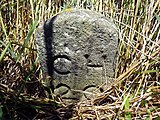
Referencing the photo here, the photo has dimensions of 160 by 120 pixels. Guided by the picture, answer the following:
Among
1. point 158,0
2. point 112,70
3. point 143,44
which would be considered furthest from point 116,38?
point 158,0

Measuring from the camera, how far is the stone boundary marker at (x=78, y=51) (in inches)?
52.1

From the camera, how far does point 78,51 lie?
4.50ft

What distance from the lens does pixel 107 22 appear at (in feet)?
4.38

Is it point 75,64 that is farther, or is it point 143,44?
point 143,44

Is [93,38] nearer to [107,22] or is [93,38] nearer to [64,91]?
[107,22]

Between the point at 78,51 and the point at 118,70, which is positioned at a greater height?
the point at 78,51

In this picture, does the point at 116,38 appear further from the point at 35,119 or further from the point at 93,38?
the point at 35,119

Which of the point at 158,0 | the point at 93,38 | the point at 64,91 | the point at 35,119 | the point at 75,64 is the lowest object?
the point at 35,119

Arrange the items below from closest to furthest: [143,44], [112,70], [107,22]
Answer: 1. [107,22]
2. [112,70]
3. [143,44]

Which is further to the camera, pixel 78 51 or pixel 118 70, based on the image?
pixel 118 70

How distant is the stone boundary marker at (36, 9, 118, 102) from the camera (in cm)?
132

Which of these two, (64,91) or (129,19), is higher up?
(129,19)

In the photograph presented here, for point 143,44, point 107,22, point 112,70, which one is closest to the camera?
point 107,22

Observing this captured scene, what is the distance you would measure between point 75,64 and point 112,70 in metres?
0.16
